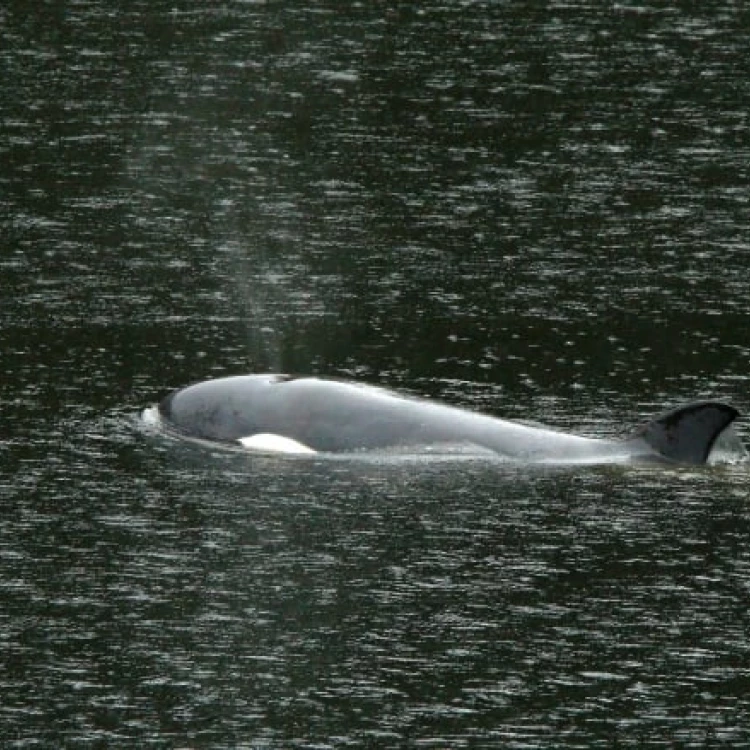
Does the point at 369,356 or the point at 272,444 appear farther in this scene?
the point at 369,356

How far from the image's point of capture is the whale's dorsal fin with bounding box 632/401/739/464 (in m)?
25.6

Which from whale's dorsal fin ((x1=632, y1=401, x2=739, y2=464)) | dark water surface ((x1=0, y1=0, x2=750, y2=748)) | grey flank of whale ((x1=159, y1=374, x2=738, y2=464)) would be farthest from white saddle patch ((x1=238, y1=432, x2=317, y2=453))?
whale's dorsal fin ((x1=632, y1=401, x2=739, y2=464))

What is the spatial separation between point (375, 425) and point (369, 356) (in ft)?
13.7

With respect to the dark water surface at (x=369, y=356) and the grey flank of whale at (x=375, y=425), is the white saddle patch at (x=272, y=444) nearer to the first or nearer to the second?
the grey flank of whale at (x=375, y=425)

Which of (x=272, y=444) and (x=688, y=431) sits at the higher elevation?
(x=688, y=431)

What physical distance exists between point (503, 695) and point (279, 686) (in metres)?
1.76

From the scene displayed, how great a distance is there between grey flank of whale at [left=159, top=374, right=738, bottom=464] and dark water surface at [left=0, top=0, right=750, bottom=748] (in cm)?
39

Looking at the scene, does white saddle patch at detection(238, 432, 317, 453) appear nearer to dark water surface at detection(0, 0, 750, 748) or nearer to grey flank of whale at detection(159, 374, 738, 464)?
grey flank of whale at detection(159, 374, 738, 464)

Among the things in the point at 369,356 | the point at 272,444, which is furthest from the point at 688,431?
the point at 369,356

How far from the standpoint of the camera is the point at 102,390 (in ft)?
95.2

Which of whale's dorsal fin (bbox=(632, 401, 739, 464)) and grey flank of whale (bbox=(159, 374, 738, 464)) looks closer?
whale's dorsal fin (bbox=(632, 401, 739, 464))

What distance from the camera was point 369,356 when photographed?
3111 cm

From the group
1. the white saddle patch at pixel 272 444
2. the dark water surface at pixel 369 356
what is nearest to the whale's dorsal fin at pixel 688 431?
the dark water surface at pixel 369 356

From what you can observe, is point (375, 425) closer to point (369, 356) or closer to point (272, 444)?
point (272, 444)
